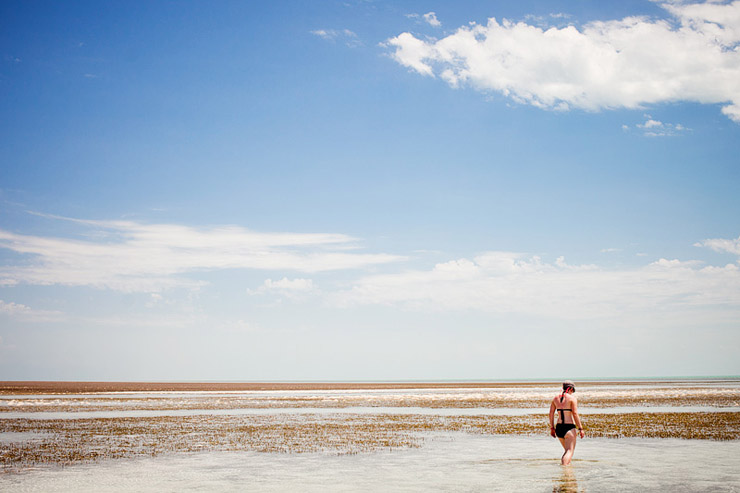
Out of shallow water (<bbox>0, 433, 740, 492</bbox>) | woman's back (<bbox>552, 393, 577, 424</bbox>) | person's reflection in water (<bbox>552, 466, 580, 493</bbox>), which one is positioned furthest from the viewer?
woman's back (<bbox>552, 393, 577, 424</bbox>)

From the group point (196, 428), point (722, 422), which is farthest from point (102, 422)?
point (722, 422)

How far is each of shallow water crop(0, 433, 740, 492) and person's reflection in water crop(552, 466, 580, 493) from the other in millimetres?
26

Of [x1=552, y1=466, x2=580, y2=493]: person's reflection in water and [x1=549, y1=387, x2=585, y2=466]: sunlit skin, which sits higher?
[x1=549, y1=387, x2=585, y2=466]: sunlit skin

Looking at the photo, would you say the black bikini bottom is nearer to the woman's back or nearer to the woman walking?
the woman walking

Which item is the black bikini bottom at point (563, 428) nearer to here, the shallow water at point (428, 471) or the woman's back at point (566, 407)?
the woman's back at point (566, 407)

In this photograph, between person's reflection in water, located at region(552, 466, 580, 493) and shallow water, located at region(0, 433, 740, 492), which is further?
shallow water, located at region(0, 433, 740, 492)

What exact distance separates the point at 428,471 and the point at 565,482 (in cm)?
437

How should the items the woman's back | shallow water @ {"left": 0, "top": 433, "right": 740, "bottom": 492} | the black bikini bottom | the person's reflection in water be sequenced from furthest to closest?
1. the black bikini bottom
2. the woman's back
3. shallow water @ {"left": 0, "top": 433, "right": 740, "bottom": 492}
4. the person's reflection in water

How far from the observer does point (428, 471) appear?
1814cm

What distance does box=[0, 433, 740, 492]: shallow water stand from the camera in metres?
15.6

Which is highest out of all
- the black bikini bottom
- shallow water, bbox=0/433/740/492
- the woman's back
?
the woman's back

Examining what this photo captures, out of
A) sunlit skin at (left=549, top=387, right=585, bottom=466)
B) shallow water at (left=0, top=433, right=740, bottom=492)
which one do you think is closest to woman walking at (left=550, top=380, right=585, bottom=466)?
sunlit skin at (left=549, top=387, right=585, bottom=466)

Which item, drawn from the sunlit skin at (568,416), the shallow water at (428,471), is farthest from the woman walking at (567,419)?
the shallow water at (428,471)

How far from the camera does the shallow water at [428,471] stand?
15641 mm
